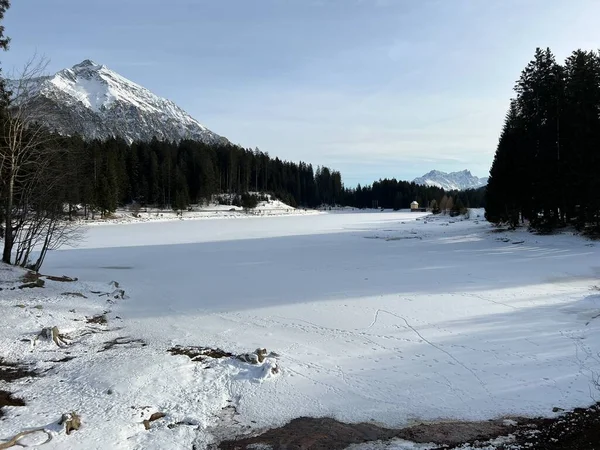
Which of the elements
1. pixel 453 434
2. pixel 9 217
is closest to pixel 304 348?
pixel 453 434

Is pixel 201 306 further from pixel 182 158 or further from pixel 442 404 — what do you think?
pixel 182 158

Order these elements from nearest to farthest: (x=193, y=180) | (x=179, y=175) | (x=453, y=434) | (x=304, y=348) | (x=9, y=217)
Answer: (x=453, y=434)
(x=304, y=348)
(x=9, y=217)
(x=179, y=175)
(x=193, y=180)

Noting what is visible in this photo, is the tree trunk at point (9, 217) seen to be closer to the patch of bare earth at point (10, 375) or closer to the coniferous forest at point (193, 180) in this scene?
the coniferous forest at point (193, 180)

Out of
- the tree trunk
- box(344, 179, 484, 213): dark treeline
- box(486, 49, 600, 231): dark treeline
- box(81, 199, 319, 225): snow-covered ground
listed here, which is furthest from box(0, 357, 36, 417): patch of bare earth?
box(344, 179, 484, 213): dark treeline

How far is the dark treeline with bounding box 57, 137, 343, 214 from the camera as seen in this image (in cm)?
6200

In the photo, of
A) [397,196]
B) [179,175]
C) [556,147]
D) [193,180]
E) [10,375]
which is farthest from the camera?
[397,196]

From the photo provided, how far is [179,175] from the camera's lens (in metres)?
82.9

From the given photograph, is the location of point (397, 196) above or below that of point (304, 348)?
above

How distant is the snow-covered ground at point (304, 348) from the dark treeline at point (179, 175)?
30.8 m

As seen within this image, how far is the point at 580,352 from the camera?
27.9 ft

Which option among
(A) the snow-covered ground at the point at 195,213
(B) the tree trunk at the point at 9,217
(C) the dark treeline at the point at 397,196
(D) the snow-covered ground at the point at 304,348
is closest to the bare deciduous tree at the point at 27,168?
(B) the tree trunk at the point at 9,217

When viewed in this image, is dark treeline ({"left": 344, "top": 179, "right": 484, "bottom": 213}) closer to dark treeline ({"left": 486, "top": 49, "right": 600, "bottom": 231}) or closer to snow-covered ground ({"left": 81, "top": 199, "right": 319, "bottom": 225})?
snow-covered ground ({"left": 81, "top": 199, "right": 319, "bottom": 225})

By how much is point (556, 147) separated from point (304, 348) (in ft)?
109

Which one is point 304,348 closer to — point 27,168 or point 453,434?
point 453,434
